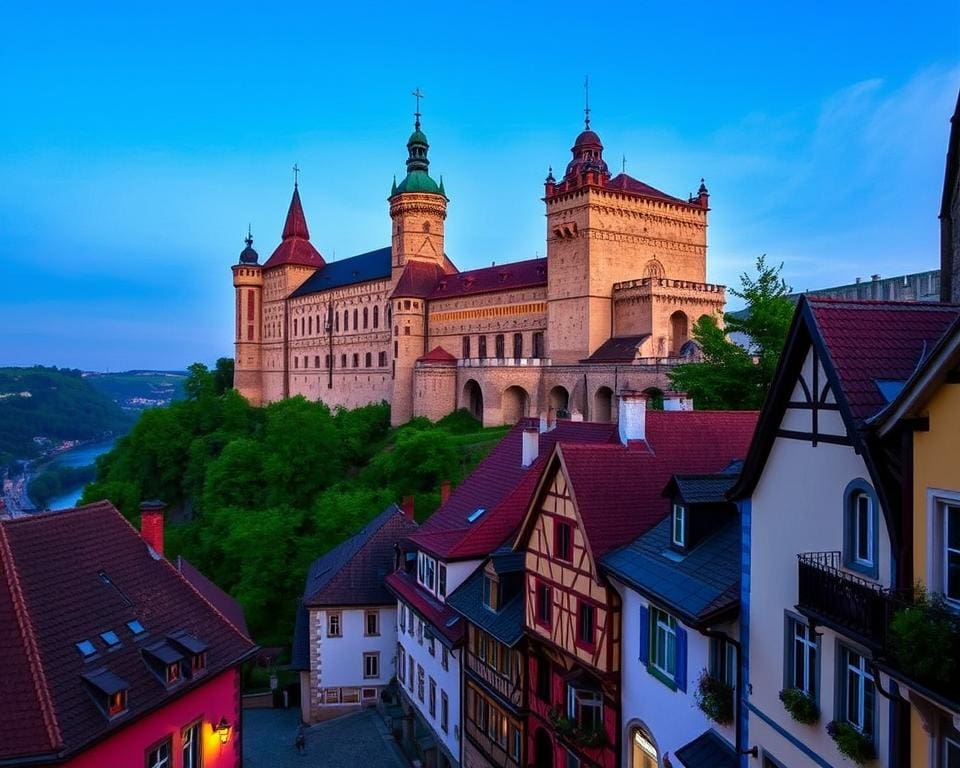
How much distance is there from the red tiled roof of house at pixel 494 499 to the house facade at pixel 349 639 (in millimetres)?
4806

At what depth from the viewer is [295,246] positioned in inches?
3531

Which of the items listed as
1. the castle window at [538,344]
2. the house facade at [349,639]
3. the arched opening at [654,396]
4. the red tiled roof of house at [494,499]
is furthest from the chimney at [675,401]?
the castle window at [538,344]

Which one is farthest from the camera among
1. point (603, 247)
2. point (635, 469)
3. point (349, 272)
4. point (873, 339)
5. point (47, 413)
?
point (47, 413)

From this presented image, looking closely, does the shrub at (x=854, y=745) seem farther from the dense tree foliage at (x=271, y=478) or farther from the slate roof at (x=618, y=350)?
the slate roof at (x=618, y=350)

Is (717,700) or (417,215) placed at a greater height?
(417,215)

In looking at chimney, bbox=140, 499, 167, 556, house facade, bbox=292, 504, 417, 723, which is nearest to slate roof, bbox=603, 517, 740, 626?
chimney, bbox=140, 499, 167, 556

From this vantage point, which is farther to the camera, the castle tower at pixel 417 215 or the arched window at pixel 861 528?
the castle tower at pixel 417 215

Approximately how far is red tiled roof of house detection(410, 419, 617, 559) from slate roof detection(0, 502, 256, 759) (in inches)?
220

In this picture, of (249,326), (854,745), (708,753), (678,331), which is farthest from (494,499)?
(249,326)

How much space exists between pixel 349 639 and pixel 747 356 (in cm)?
1631

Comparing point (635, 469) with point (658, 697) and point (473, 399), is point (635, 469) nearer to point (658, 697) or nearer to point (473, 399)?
point (658, 697)

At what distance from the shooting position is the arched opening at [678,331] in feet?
161

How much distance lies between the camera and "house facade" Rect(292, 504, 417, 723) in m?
24.3

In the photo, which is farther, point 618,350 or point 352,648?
point 618,350
